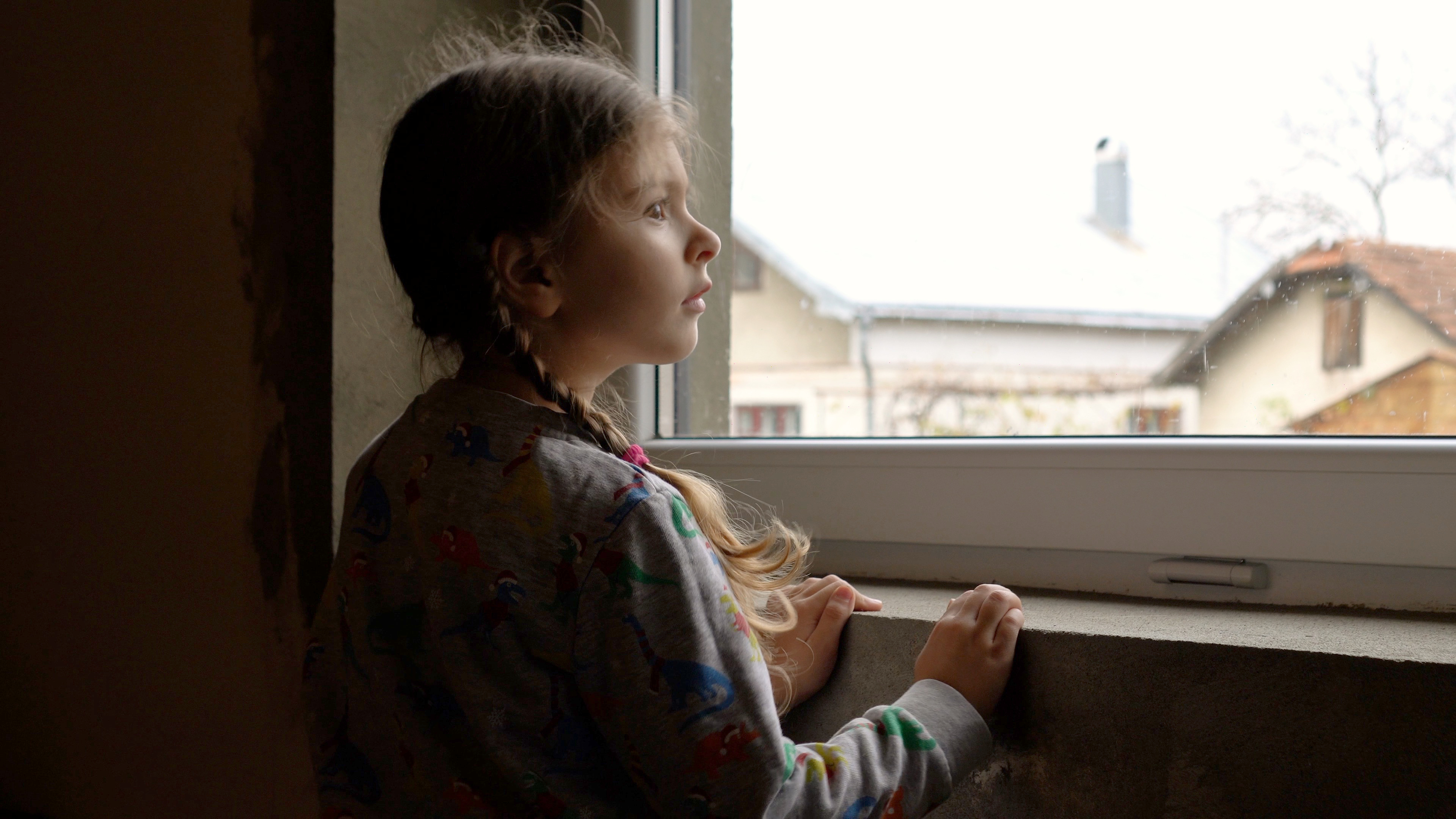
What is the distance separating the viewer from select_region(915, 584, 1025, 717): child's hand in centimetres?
61

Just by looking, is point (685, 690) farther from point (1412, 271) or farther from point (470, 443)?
point (1412, 271)

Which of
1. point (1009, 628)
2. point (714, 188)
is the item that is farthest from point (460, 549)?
point (714, 188)

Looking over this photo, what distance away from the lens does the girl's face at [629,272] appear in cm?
62

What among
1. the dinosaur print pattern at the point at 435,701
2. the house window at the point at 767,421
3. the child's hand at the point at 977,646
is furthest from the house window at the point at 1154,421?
the dinosaur print pattern at the point at 435,701

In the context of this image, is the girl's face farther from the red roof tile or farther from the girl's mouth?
the red roof tile

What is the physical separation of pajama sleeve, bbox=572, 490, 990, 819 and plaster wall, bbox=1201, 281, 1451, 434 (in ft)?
1.33

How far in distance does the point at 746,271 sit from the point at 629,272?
38 centimetres

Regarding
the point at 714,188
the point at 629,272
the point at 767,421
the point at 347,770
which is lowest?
the point at 347,770

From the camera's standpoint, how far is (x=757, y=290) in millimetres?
991

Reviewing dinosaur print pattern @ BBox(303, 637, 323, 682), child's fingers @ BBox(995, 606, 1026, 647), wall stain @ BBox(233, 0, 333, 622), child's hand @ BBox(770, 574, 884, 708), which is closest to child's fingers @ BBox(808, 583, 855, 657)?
child's hand @ BBox(770, 574, 884, 708)

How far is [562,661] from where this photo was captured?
20.6 inches

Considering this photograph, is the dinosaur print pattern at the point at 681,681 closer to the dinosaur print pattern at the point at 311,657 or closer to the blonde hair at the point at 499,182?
the blonde hair at the point at 499,182

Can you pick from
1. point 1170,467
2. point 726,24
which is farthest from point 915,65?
point 1170,467

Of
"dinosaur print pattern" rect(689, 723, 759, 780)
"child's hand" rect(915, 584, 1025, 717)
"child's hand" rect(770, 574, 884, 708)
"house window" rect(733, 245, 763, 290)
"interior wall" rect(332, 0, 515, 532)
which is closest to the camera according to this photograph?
"dinosaur print pattern" rect(689, 723, 759, 780)
